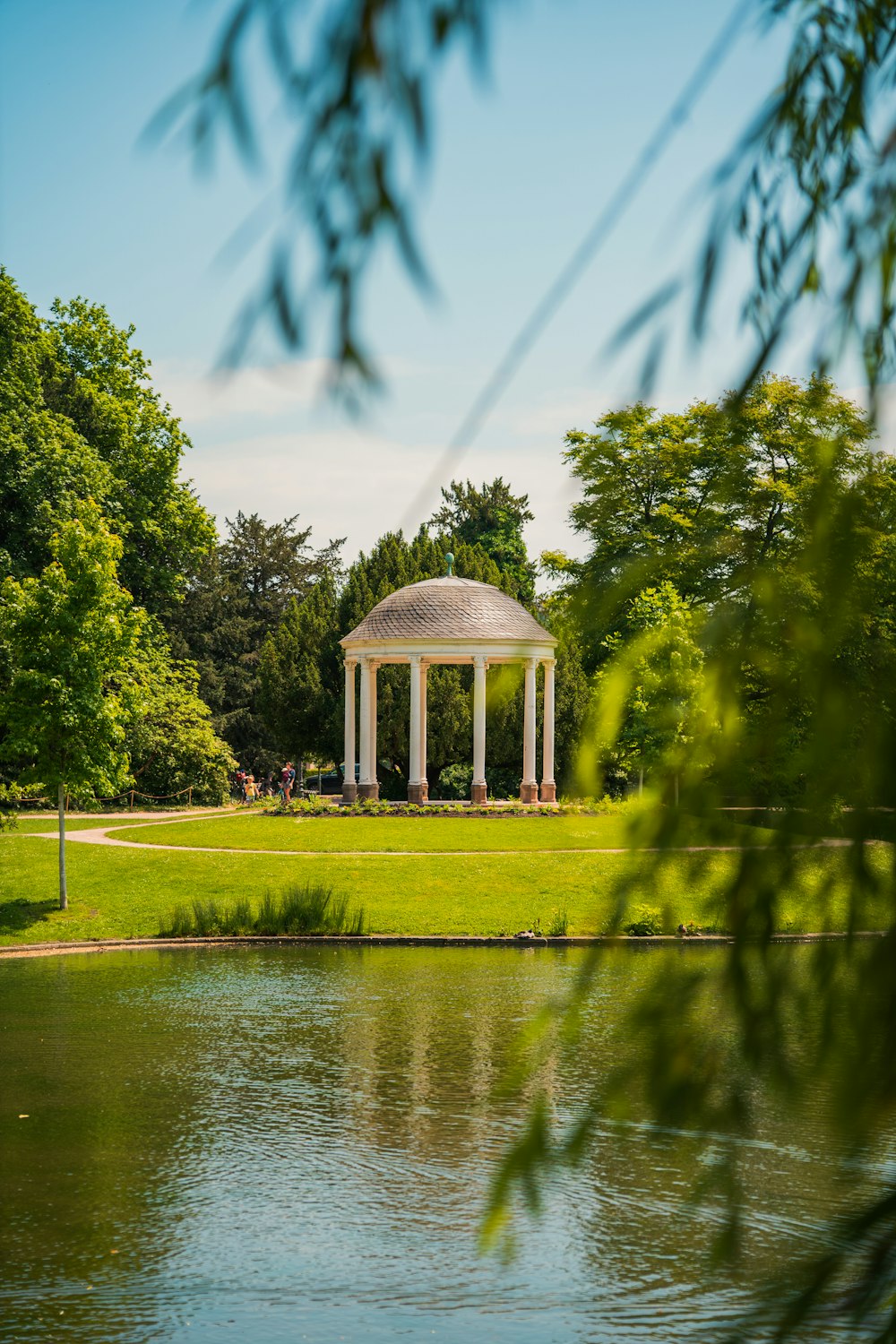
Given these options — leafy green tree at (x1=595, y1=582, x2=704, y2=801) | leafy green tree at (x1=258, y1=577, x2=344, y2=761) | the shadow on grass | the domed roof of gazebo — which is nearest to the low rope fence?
leafy green tree at (x1=258, y1=577, x2=344, y2=761)

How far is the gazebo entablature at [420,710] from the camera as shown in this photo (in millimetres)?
39719

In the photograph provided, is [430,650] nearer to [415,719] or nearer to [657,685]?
[415,719]

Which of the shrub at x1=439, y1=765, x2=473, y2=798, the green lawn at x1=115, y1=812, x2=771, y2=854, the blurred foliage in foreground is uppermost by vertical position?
the blurred foliage in foreground

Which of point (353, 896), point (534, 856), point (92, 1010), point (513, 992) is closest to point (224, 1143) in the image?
point (92, 1010)

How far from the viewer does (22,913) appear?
82.9 feet

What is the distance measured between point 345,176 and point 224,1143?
1126 centimetres

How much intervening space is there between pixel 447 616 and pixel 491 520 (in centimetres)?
2956

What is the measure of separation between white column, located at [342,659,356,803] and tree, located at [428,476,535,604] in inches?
952

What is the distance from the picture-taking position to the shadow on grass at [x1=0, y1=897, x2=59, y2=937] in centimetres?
2461

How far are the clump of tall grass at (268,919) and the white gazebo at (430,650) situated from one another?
1389 centimetres

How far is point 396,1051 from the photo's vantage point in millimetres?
15547

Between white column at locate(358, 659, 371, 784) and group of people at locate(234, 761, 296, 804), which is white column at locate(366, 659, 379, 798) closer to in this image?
white column at locate(358, 659, 371, 784)

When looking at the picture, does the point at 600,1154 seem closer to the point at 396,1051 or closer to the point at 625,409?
the point at 396,1051

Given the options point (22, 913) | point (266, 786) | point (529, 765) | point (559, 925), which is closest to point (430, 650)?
point (529, 765)
